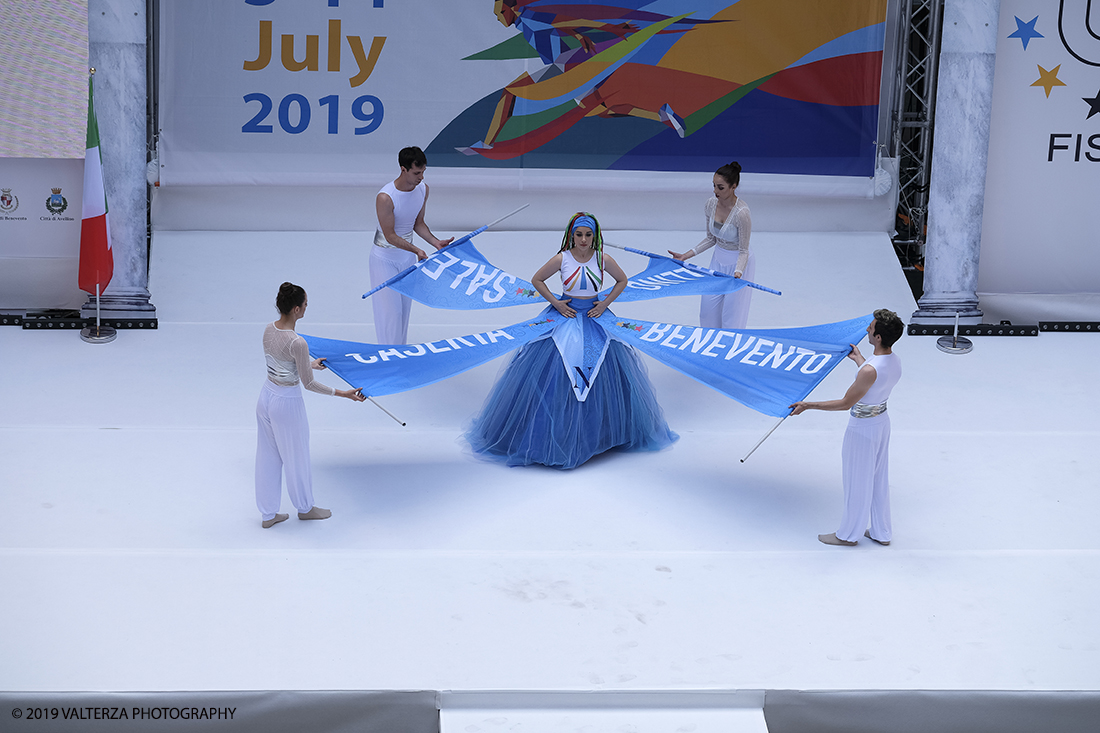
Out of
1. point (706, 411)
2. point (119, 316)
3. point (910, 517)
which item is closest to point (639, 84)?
point (706, 411)

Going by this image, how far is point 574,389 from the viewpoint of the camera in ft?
20.0

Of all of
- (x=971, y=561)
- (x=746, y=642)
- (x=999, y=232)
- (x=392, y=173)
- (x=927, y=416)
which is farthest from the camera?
(x=392, y=173)

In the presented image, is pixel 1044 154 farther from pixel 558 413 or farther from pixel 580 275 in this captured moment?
pixel 558 413

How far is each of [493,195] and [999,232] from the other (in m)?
4.28

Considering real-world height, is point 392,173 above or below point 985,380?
above

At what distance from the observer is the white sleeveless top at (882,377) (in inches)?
202

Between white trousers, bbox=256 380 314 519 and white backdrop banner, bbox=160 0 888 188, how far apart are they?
5102 millimetres

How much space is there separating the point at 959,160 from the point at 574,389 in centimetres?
438

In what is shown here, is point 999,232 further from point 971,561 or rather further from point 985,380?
point 971,561

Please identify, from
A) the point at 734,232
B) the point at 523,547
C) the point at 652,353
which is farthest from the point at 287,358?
the point at 734,232

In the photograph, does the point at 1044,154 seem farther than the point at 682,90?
No

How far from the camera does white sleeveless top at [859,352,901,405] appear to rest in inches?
202

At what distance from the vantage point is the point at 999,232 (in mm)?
9242

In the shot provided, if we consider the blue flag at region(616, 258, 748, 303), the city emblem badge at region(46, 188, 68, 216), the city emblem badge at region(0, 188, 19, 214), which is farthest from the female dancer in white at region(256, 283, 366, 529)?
the city emblem badge at region(0, 188, 19, 214)
